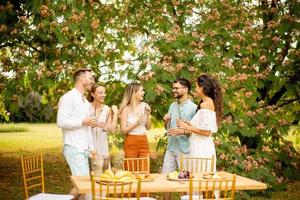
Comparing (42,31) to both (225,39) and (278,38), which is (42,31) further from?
(278,38)

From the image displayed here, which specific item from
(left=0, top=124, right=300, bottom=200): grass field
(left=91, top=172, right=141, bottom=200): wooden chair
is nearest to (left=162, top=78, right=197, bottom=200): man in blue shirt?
(left=91, top=172, right=141, bottom=200): wooden chair

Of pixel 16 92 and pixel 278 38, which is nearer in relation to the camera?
pixel 16 92

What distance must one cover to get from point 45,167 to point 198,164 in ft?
27.2

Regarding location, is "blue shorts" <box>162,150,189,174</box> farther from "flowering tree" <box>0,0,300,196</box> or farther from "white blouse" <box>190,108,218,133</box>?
"flowering tree" <box>0,0,300,196</box>

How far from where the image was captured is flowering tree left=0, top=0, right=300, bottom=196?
796cm

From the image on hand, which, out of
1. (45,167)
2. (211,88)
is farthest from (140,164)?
(45,167)

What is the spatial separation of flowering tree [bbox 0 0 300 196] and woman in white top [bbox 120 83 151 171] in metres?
1.35

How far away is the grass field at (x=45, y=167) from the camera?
9.98 m

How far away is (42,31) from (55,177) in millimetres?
4906

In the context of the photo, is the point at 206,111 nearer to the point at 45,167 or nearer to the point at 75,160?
the point at 75,160

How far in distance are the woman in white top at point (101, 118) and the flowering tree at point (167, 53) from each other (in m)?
1.49

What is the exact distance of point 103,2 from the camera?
29.8 ft

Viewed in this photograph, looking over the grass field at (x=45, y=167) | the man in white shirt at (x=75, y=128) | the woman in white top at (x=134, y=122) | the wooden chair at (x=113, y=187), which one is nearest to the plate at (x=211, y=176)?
the wooden chair at (x=113, y=187)

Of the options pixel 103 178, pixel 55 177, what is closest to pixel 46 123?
pixel 55 177
